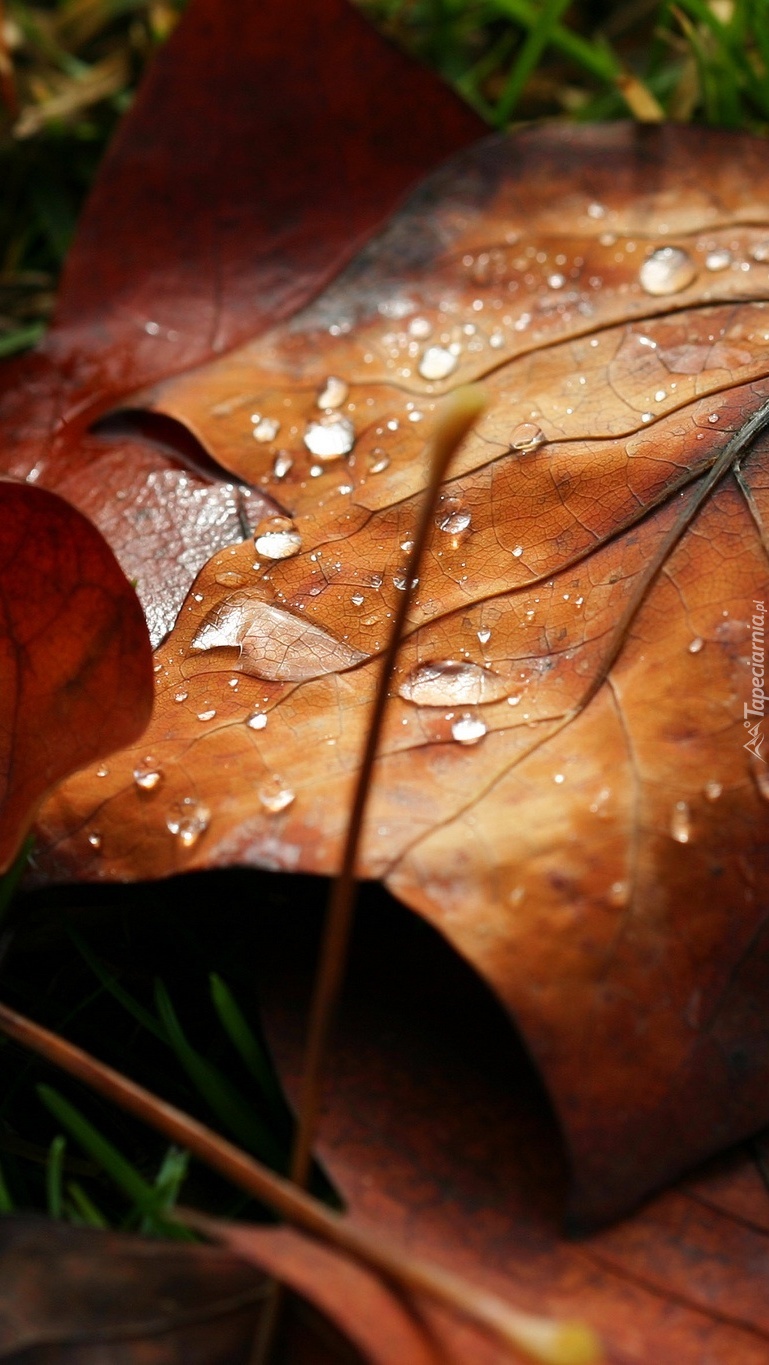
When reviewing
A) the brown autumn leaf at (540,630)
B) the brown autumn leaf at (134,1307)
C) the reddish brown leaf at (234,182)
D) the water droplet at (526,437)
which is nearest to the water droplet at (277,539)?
the brown autumn leaf at (540,630)

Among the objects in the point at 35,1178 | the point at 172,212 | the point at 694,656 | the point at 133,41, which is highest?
the point at 133,41

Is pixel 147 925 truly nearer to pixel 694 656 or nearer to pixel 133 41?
pixel 694 656

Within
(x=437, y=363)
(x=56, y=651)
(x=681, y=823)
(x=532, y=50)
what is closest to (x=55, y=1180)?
(x=56, y=651)

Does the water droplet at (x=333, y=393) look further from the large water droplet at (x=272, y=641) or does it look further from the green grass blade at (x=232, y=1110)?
the green grass blade at (x=232, y=1110)

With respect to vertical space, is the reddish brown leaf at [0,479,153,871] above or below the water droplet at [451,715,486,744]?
above

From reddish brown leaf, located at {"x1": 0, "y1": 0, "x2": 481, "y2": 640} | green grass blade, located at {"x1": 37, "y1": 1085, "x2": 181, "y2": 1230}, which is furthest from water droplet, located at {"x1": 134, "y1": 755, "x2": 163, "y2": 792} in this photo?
reddish brown leaf, located at {"x1": 0, "y1": 0, "x2": 481, "y2": 640}

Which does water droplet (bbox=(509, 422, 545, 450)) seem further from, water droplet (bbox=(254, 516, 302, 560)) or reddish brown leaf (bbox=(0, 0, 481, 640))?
reddish brown leaf (bbox=(0, 0, 481, 640))

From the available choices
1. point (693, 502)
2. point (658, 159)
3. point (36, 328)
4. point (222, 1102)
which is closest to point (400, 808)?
point (222, 1102)
